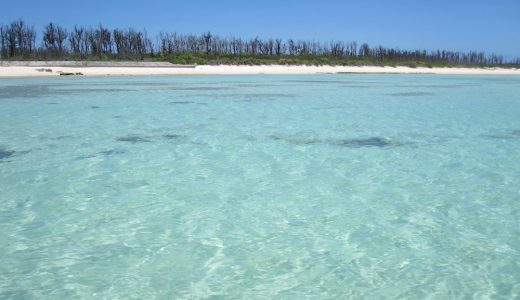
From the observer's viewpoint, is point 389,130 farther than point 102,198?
Yes

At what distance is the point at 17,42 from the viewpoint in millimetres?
49594

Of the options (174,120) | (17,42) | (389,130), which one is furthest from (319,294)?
(17,42)

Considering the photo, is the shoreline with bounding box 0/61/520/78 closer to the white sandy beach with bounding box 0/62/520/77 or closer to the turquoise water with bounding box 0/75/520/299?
the white sandy beach with bounding box 0/62/520/77

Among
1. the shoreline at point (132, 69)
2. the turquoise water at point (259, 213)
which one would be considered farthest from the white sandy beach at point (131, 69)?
the turquoise water at point (259, 213)

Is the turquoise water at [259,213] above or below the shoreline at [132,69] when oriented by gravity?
below

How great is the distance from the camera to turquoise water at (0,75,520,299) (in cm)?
273

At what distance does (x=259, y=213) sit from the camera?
3.91 metres

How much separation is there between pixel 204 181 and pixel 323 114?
5813 mm

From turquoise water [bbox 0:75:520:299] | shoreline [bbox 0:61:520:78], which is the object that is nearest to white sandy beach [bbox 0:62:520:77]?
shoreline [bbox 0:61:520:78]

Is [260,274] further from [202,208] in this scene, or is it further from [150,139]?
[150,139]

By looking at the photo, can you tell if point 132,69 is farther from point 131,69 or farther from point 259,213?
point 259,213

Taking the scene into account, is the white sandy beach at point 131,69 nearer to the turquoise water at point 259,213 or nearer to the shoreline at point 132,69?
the shoreline at point 132,69

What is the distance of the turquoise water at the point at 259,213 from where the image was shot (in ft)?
8.96

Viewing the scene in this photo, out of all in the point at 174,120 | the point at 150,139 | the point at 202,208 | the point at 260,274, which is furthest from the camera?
the point at 174,120
